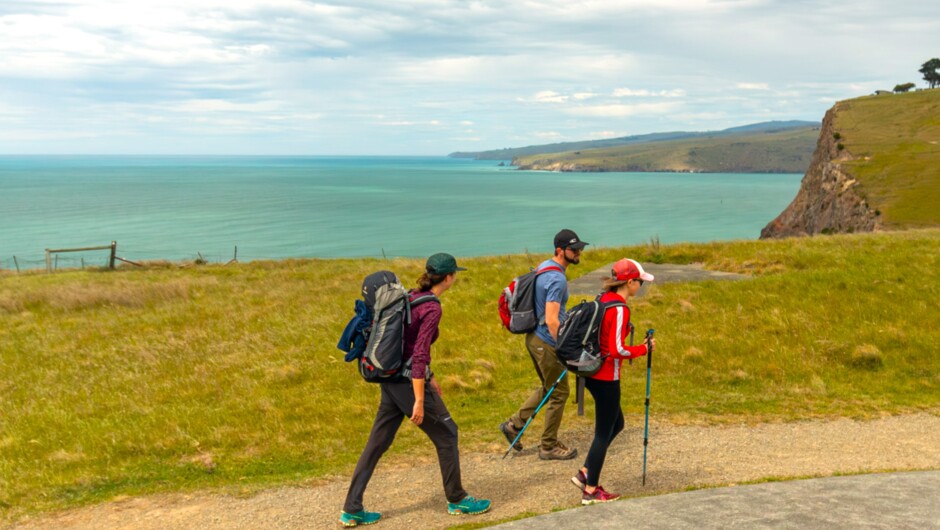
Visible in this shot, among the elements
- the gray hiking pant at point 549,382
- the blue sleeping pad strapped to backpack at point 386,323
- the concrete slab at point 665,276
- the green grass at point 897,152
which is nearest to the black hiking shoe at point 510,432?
the gray hiking pant at point 549,382

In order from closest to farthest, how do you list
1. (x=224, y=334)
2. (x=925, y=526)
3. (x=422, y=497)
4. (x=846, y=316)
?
(x=925, y=526) < (x=422, y=497) < (x=846, y=316) < (x=224, y=334)

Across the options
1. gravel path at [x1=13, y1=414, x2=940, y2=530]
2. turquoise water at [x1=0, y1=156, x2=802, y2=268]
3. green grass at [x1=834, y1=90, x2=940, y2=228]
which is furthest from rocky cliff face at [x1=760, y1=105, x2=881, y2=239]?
gravel path at [x1=13, y1=414, x2=940, y2=530]

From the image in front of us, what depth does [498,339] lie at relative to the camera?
14781 millimetres

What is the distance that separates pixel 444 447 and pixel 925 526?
160 inches

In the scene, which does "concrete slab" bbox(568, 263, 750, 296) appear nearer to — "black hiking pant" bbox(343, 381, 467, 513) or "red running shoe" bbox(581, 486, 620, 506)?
"red running shoe" bbox(581, 486, 620, 506)

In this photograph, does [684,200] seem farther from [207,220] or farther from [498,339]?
[498,339]

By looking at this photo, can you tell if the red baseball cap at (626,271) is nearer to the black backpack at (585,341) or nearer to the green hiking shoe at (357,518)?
the black backpack at (585,341)

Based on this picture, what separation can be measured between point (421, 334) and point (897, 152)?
262ft

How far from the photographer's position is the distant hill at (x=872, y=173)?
55.8m

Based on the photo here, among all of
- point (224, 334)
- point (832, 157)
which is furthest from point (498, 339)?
point (832, 157)

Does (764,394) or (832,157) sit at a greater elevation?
(832,157)

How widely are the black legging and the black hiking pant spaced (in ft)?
4.24

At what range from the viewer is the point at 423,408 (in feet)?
21.3

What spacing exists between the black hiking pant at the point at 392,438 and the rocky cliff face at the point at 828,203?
183ft
